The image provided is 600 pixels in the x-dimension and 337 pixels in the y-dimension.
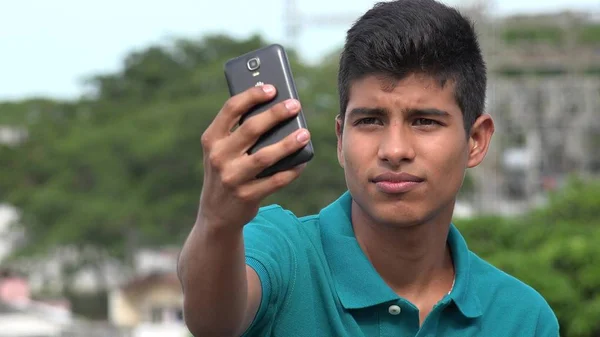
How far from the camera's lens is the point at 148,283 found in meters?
38.4

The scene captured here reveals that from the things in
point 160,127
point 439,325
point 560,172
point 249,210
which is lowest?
point 560,172

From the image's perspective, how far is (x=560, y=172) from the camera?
52.3m

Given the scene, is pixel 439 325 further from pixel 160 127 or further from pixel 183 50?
pixel 183 50

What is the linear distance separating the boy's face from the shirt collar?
15cm

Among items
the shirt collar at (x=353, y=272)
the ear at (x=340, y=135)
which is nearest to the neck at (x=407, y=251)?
the shirt collar at (x=353, y=272)

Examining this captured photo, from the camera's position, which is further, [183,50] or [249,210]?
[183,50]

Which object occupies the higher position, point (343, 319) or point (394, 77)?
point (394, 77)

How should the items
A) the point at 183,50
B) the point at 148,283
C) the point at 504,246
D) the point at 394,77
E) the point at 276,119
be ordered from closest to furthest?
the point at 276,119 → the point at 394,77 → the point at 504,246 → the point at 148,283 → the point at 183,50

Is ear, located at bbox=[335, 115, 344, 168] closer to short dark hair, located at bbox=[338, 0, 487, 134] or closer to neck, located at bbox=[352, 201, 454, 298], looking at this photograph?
short dark hair, located at bbox=[338, 0, 487, 134]

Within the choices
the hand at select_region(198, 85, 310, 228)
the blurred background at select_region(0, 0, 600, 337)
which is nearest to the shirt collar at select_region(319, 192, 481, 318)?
the hand at select_region(198, 85, 310, 228)

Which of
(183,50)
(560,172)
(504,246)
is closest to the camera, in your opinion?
(504,246)

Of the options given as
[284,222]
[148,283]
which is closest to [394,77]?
[284,222]

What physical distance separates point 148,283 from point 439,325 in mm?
35921

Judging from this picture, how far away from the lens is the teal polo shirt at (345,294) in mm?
2730
